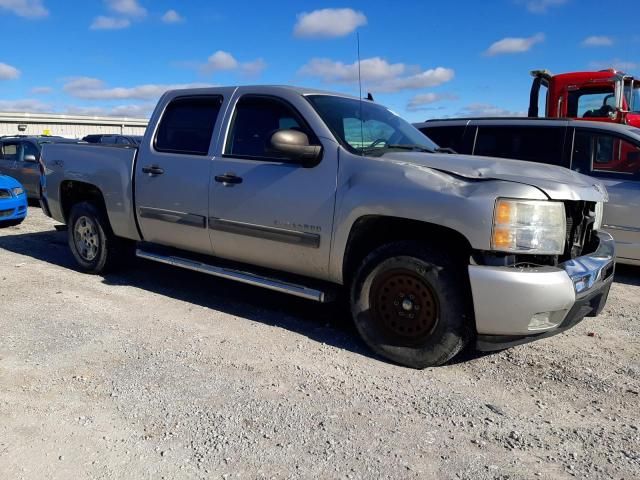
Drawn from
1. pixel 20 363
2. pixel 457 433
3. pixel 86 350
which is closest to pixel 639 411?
pixel 457 433

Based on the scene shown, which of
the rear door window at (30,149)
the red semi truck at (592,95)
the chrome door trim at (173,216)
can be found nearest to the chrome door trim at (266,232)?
the chrome door trim at (173,216)

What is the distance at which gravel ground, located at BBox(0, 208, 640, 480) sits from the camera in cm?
271

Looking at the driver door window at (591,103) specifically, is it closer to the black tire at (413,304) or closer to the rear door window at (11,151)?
the black tire at (413,304)

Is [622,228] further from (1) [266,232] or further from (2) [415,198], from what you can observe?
(1) [266,232]

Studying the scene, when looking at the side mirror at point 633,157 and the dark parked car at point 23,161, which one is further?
the dark parked car at point 23,161

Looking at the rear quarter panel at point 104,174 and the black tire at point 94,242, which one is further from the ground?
the rear quarter panel at point 104,174

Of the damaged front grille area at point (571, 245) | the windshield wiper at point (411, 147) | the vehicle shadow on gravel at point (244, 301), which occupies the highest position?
the windshield wiper at point (411, 147)

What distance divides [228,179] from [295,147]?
0.85 meters

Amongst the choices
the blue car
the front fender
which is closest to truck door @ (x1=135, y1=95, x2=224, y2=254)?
the front fender

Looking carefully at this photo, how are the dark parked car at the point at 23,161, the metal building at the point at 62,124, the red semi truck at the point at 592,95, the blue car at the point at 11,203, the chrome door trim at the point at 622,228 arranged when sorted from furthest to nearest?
the metal building at the point at 62,124
the dark parked car at the point at 23,161
the red semi truck at the point at 592,95
the blue car at the point at 11,203
the chrome door trim at the point at 622,228

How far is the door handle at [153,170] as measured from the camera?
5.18 m

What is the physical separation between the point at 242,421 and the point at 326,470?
63 cm

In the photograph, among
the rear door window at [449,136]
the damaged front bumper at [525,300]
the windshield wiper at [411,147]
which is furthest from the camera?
the rear door window at [449,136]

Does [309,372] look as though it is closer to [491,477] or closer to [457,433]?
[457,433]
